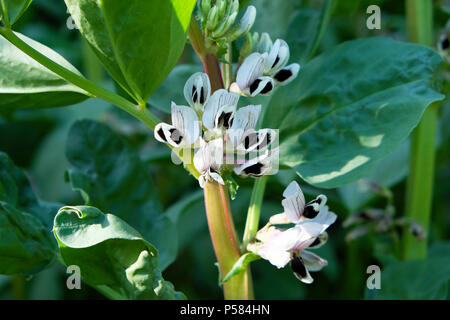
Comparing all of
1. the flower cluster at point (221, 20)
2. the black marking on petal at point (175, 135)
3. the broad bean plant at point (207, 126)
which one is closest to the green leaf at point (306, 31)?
the broad bean plant at point (207, 126)

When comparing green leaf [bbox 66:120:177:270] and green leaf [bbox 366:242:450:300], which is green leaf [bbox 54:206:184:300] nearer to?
green leaf [bbox 66:120:177:270]

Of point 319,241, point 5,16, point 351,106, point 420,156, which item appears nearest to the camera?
point 5,16

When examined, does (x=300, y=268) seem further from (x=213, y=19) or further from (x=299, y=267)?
(x=213, y=19)

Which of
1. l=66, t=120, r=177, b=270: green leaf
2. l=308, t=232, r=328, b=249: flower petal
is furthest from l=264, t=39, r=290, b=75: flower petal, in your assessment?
l=66, t=120, r=177, b=270: green leaf

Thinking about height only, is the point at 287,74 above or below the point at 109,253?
above

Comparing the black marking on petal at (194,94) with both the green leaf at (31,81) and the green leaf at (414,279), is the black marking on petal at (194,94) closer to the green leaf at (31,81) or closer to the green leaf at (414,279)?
the green leaf at (31,81)

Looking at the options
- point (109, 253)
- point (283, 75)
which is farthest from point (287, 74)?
point (109, 253)
